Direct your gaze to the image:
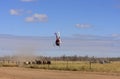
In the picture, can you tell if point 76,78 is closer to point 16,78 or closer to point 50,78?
point 50,78

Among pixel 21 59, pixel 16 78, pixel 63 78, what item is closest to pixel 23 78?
pixel 16 78

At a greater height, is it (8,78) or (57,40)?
(57,40)

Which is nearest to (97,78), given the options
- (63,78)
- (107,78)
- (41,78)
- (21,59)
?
(107,78)

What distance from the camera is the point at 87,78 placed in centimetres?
3369

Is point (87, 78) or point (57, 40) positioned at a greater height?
point (57, 40)

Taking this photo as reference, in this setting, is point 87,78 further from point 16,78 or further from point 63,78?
point 16,78

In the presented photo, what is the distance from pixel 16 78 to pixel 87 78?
6499 mm

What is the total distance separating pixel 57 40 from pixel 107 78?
7217 millimetres

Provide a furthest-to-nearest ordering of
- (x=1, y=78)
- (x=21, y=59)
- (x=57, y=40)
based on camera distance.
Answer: (x=21, y=59), (x=1, y=78), (x=57, y=40)

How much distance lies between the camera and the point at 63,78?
33.8 metres

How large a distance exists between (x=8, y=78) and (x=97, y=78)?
321 inches

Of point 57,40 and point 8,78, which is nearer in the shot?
point 57,40

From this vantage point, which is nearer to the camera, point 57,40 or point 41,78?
point 57,40

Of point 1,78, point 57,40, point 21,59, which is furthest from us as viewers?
point 21,59
